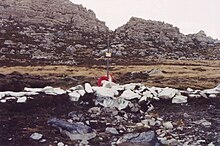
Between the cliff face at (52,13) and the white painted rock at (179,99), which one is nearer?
the white painted rock at (179,99)

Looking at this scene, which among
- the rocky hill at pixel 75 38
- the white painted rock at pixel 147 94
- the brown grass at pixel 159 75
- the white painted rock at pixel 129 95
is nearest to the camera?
the white painted rock at pixel 129 95

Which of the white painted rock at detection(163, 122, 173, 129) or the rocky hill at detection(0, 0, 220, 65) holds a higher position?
the rocky hill at detection(0, 0, 220, 65)

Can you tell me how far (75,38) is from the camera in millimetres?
86500

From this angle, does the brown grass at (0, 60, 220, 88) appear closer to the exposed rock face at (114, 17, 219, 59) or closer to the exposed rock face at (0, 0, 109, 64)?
the exposed rock face at (0, 0, 109, 64)

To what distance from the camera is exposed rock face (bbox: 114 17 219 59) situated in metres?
82.9

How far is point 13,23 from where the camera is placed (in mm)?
87000

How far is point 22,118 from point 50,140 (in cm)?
204

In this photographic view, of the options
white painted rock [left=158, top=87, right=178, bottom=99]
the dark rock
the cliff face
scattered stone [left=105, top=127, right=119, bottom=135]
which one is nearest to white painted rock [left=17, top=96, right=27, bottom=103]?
the dark rock

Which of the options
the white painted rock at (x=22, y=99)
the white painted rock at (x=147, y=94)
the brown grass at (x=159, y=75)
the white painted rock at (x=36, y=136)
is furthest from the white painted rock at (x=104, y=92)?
the brown grass at (x=159, y=75)

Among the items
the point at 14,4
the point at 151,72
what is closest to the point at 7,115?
the point at 151,72

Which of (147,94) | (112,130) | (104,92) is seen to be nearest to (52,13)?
(147,94)

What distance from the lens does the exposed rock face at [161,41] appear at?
8294 centimetres

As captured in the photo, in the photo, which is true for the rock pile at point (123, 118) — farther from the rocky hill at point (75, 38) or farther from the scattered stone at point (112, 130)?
the rocky hill at point (75, 38)

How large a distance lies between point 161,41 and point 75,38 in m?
18.7
